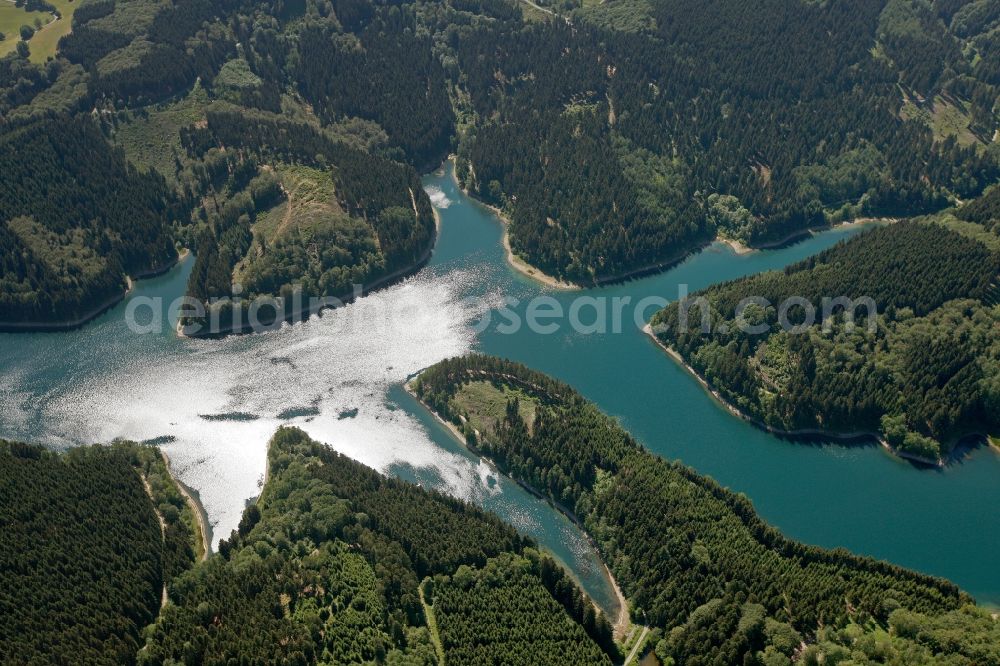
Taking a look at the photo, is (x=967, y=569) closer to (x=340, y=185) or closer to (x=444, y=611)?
(x=444, y=611)

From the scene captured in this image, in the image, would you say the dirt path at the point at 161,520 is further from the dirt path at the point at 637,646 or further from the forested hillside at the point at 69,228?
the dirt path at the point at 637,646

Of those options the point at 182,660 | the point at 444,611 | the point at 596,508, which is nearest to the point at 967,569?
the point at 596,508

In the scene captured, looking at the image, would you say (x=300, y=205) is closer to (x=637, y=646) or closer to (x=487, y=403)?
(x=487, y=403)

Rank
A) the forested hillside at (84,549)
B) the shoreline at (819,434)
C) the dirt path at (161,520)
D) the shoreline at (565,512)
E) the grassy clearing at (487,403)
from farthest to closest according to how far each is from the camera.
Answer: the grassy clearing at (487,403) → the shoreline at (819,434) → the dirt path at (161,520) → the shoreline at (565,512) → the forested hillside at (84,549)

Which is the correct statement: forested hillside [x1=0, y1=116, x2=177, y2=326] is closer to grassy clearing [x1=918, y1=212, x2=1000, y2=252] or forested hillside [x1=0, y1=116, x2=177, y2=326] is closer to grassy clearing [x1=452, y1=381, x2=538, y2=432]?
grassy clearing [x1=452, y1=381, x2=538, y2=432]

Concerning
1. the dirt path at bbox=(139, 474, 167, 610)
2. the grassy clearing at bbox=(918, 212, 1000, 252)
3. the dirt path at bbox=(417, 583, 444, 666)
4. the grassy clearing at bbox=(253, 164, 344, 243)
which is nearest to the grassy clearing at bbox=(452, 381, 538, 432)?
the dirt path at bbox=(417, 583, 444, 666)

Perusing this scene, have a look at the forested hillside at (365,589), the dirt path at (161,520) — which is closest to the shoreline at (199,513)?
the dirt path at (161,520)

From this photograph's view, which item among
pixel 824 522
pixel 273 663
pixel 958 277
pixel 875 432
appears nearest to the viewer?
pixel 273 663
